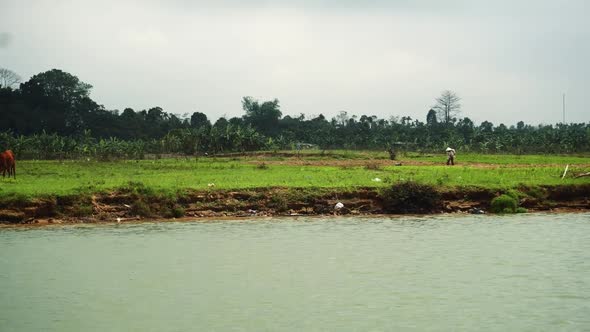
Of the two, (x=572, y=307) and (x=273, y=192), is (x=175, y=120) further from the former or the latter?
(x=572, y=307)

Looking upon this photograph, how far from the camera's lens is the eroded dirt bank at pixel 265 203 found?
21.0 metres

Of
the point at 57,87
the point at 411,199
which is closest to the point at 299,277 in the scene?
the point at 411,199

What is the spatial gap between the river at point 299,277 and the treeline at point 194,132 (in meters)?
35.5

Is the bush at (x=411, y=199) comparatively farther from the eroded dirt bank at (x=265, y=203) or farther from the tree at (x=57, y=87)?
the tree at (x=57, y=87)

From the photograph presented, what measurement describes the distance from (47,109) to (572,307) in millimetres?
85478

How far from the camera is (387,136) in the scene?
3059 inches

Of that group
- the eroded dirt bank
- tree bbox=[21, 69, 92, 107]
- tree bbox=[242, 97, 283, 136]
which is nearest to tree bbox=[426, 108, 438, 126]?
tree bbox=[242, 97, 283, 136]

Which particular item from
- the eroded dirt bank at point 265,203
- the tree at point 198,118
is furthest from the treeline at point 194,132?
the eroded dirt bank at point 265,203

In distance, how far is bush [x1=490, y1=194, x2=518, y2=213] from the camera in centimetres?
2211

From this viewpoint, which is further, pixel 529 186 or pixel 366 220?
pixel 529 186

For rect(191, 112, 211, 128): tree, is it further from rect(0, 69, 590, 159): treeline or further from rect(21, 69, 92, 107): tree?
rect(21, 69, 92, 107): tree

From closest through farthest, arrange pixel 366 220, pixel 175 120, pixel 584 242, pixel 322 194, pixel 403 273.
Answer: pixel 403 273
pixel 584 242
pixel 366 220
pixel 322 194
pixel 175 120

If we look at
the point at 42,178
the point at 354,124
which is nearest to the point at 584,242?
the point at 42,178

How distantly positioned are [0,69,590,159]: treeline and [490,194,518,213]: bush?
115 ft
